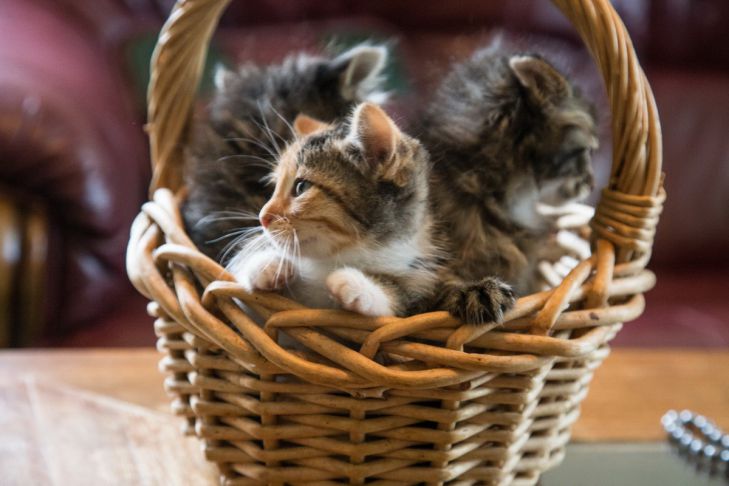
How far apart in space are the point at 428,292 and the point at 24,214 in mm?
1022

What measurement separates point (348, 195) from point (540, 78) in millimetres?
315

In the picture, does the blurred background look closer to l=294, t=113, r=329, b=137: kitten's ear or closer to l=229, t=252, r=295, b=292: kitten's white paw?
l=294, t=113, r=329, b=137: kitten's ear

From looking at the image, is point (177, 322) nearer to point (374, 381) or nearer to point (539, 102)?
point (374, 381)

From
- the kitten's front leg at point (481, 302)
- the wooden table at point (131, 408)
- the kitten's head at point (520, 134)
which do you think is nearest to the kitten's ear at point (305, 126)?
the kitten's head at point (520, 134)

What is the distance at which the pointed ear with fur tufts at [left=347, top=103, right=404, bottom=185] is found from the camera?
0.67 m

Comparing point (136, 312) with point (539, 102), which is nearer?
point (539, 102)

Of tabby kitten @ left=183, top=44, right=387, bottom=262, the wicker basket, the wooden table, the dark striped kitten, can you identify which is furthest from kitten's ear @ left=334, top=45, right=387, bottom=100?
the wooden table

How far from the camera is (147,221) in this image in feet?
2.64

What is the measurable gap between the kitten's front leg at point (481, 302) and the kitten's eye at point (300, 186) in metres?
0.16

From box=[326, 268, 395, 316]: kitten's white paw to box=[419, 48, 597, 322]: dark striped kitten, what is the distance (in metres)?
0.20

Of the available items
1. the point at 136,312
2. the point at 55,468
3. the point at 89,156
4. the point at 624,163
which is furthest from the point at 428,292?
the point at 136,312

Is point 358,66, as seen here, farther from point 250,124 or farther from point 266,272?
point 266,272

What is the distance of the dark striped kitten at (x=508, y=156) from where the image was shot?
0.86m

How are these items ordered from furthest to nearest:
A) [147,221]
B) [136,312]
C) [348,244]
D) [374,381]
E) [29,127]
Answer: [136,312] → [29,127] → [147,221] → [348,244] → [374,381]
